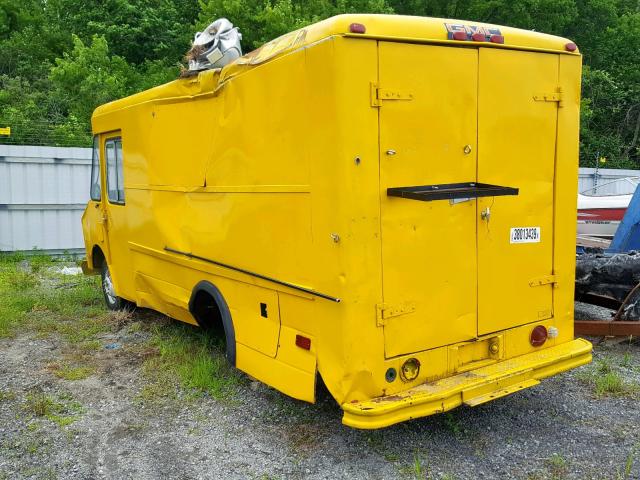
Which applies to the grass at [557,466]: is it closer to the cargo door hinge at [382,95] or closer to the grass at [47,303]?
the cargo door hinge at [382,95]

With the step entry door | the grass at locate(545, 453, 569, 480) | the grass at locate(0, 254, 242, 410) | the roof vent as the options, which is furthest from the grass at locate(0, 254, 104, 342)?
the grass at locate(545, 453, 569, 480)

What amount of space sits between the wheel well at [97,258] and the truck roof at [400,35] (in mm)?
3786

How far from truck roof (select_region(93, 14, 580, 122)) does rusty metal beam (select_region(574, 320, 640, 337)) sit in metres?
2.61

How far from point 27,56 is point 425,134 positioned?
77.7 feet

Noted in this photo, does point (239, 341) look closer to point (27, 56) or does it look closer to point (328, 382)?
point (328, 382)

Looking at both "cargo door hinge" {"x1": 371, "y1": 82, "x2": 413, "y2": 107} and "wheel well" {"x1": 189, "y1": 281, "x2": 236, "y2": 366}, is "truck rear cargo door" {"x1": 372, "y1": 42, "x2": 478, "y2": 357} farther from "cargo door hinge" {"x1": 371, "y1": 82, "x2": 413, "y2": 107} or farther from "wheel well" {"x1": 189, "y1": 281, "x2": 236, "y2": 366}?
"wheel well" {"x1": 189, "y1": 281, "x2": 236, "y2": 366}

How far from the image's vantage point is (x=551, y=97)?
4.12 metres

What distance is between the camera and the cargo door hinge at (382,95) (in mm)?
3410

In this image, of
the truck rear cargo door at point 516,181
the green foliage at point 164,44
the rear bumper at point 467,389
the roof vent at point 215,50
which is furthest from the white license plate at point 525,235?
the green foliage at point 164,44

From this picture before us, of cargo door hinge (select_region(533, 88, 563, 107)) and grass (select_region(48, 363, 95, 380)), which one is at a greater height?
cargo door hinge (select_region(533, 88, 563, 107))

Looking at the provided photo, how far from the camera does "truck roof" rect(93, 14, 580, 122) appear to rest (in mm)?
3340

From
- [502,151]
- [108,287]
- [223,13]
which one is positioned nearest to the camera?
Answer: [502,151]

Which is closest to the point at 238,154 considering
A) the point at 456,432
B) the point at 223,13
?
the point at 456,432

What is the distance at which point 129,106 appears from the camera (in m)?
5.91
